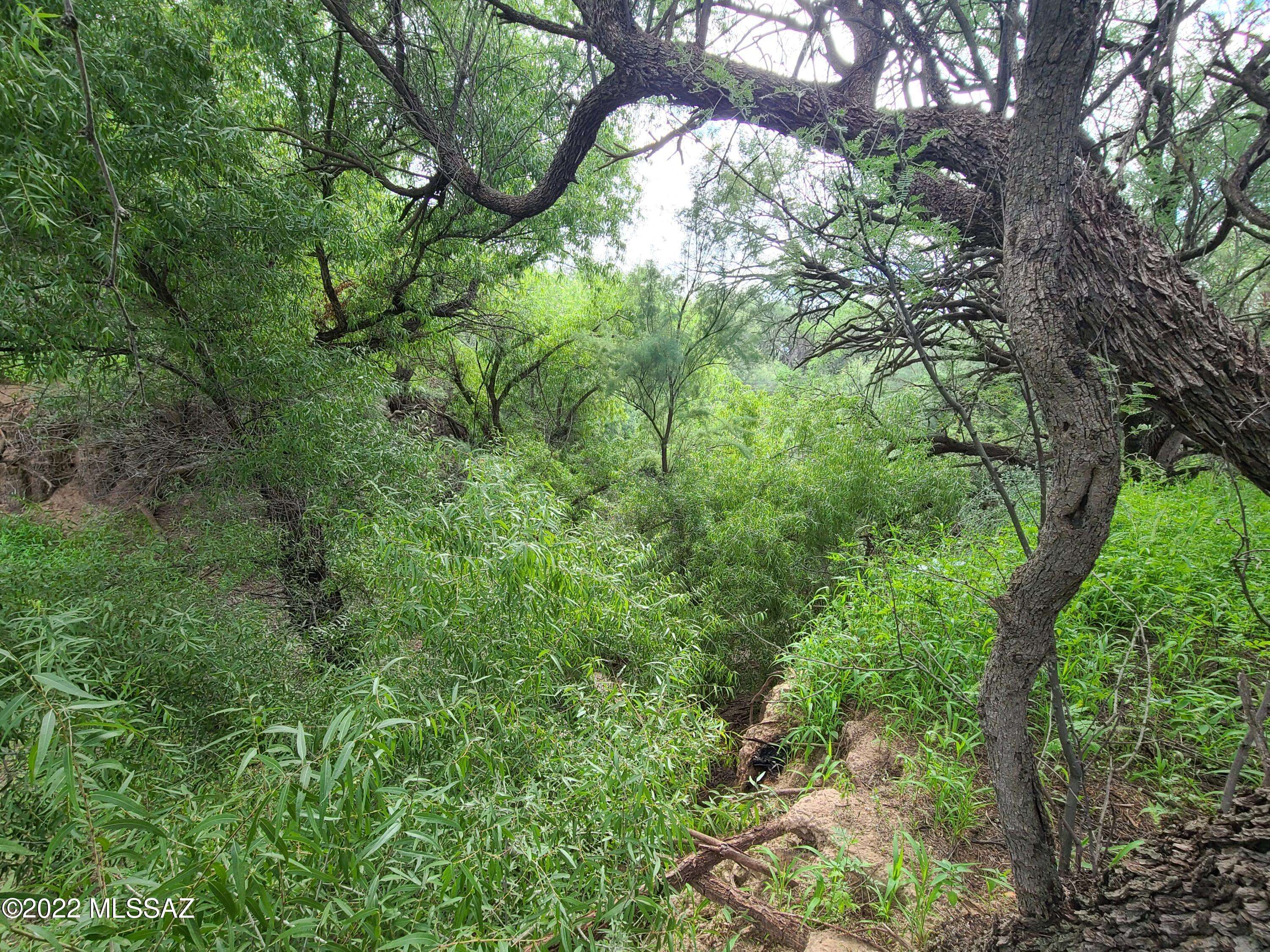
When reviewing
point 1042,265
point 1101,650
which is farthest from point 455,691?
point 1101,650

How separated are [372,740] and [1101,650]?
2.28 metres

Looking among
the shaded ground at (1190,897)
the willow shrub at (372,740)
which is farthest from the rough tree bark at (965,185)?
the willow shrub at (372,740)

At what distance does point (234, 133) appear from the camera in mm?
2537

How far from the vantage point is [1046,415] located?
43.3 inches

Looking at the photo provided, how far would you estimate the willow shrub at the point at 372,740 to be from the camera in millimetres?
986

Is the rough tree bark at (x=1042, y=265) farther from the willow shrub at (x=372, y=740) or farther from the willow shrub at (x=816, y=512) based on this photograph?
the willow shrub at (x=816, y=512)

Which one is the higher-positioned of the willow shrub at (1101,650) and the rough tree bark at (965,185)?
the rough tree bark at (965,185)

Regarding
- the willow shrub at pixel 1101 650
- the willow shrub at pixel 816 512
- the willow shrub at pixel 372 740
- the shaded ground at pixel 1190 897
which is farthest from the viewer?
the willow shrub at pixel 816 512

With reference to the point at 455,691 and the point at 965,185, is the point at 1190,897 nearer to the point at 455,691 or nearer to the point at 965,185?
the point at 455,691

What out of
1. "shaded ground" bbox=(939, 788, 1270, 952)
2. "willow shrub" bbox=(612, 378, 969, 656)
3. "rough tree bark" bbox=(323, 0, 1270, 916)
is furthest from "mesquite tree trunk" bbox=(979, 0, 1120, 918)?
"willow shrub" bbox=(612, 378, 969, 656)

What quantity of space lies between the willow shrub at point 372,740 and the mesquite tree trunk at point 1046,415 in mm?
835

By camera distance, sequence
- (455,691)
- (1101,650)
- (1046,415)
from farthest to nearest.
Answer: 1. (1101,650)
2. (455,691)
3. (1046,415)

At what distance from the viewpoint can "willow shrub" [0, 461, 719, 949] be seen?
99cm

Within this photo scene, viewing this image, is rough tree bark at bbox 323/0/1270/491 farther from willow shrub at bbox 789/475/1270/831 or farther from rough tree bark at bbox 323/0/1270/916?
willow shrub at bbox 789/475/1270/831
